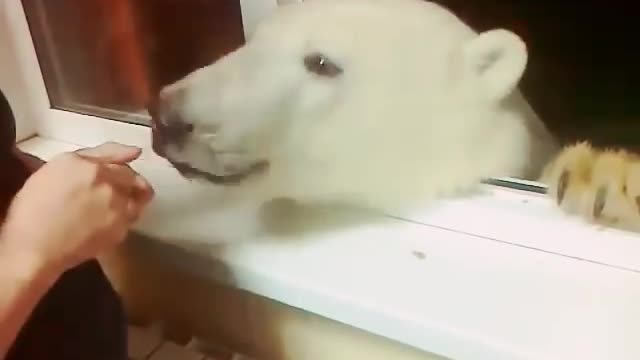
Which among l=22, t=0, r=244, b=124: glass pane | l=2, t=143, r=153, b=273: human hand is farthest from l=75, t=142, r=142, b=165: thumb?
l=22, t=0, r=244, b=124: glass pane

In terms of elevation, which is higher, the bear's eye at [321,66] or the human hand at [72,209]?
the bear's eye at [321,66]

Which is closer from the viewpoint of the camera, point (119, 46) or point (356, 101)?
point (356, 101)

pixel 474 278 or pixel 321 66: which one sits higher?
pixel 321 66

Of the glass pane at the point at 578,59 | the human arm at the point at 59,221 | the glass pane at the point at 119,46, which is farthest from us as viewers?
the glass pane at the point at 119,46

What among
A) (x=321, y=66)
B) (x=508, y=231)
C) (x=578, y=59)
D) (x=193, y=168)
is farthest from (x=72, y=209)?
(x=578, y=59)

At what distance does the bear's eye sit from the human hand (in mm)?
171

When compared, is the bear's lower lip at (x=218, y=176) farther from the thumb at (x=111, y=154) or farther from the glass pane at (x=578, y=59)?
the glass pane at (x=578, y=59)

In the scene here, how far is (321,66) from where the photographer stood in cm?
81

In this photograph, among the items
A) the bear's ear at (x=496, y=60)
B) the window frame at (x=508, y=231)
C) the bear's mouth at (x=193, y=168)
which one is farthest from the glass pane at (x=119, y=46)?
the bear's ear at (x=496, y=60)

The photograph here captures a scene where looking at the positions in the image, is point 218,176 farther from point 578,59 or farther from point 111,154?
point 578,59

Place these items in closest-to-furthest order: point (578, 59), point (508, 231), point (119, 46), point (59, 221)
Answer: point (59, 221)
point (508, 231)
point (578, 59)
point (119, 46)

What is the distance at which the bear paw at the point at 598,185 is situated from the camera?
0.76m

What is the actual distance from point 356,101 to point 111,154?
217mm

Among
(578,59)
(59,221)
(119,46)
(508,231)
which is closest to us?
(59,221)
